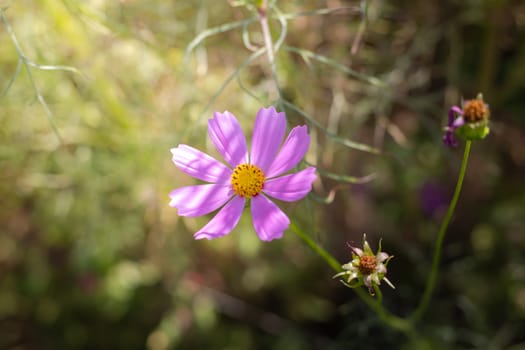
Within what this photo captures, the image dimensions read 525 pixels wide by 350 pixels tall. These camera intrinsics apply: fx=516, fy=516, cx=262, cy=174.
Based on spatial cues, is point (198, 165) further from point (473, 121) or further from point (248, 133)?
point (248, 133)

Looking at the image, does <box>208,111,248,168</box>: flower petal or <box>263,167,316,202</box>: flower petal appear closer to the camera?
<box>263,167,316,202</box>: flower petal

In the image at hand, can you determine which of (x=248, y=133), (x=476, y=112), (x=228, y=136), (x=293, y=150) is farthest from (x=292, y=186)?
(x=248, y=133)

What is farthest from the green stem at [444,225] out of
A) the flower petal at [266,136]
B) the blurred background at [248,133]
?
the blurred background at [248,133]

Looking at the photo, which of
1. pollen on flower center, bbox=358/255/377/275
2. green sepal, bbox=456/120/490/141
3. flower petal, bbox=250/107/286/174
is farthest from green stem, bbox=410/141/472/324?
flower petal, bbox=250/107/286/174

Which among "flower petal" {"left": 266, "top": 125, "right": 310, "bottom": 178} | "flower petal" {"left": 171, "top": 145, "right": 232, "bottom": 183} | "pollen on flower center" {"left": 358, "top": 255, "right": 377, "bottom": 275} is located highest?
"flower petal" {"left": 266, "top": 125, "right": 310, "bottom": 178}

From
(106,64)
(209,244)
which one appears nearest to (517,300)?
(209,244)

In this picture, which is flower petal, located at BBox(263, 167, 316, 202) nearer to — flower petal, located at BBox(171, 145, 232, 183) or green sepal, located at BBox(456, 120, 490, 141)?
flower petal, located at BBox(171, 145, 232, 183)
